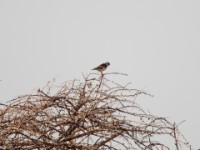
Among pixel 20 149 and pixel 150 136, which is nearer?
pixel 20 149

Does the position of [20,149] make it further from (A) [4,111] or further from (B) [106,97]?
(B) [106,97]

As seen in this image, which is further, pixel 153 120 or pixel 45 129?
pixel 153 120

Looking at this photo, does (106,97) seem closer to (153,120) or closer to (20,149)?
(153,120)

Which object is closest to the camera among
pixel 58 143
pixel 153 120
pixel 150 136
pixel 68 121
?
pixel 58 143

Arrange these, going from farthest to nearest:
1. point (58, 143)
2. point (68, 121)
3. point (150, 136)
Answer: point (150, 136), point (68, 121), point (58, 143)

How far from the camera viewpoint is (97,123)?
97.7 inches

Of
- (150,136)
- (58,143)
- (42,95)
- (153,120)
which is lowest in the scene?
(58,143)

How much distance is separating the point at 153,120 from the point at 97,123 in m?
0.46

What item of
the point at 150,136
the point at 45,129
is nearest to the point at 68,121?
the point at 45,129

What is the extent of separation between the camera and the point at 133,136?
97.1 inches

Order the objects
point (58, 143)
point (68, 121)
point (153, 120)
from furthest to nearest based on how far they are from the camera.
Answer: point (153, 120) → point (68, 121) → point (58, 143)

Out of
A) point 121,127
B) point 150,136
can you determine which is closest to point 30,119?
point 121,127

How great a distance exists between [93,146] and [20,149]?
449 mm

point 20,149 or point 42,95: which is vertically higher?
point 42,95
